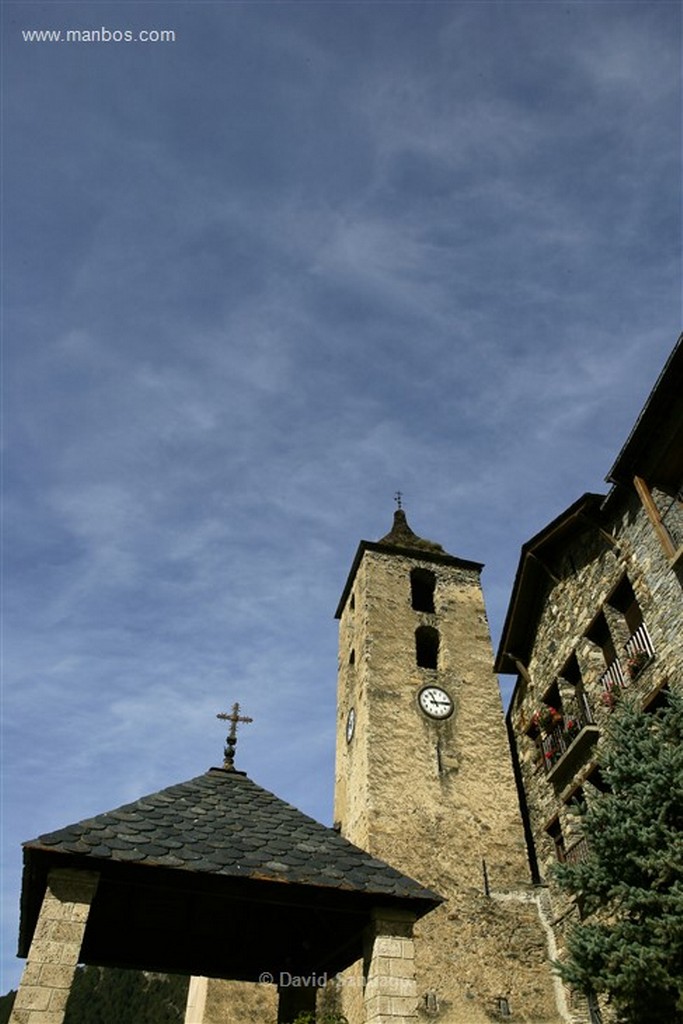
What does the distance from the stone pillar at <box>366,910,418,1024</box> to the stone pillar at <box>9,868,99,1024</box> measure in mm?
2641

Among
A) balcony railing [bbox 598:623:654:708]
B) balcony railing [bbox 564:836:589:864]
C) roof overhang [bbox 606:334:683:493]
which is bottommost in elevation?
balcony railing [bbox 564:836:589:864]

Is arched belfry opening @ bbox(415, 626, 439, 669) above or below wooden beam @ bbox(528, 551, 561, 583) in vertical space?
above

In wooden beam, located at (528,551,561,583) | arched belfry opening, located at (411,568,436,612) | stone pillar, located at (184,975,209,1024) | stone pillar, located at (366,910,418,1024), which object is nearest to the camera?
stone pillar, located at (366,910,418,1024)

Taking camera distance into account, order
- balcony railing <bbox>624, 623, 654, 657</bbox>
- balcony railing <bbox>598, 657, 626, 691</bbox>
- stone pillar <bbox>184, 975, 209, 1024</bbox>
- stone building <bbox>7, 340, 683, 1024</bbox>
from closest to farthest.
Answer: stone building <bbox>7, 340, 683, 1024</bbox> → balcony railing <bbox>624, 623, 654, 657</bbox> → balcony railing <bbox>598, 657, 626, 691</bbox> → stone pillar <bbox>184, 975, 209, 1024</bbox>

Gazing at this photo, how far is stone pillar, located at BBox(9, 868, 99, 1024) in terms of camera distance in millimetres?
6125

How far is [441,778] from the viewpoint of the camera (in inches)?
776

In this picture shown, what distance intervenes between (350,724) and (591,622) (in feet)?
30.6

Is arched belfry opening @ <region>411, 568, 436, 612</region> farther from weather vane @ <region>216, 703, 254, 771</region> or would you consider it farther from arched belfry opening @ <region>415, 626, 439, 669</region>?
weather vane @ <region>216, 703, 254, 771</region>

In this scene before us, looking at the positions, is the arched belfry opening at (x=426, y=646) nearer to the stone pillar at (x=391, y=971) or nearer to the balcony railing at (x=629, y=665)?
the balcony railing at (x=629, y=665)

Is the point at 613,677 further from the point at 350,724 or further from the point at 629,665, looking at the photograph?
the point at 350,724

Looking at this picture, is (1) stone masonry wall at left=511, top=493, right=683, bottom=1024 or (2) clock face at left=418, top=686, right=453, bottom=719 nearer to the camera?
(1) stone masonry wall at left=511, top=493, right=683, bottom=1024

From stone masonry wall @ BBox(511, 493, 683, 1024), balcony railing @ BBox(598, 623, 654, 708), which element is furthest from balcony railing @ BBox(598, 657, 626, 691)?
stone masonry wall @ BBox(511, 493, 683, 1024)

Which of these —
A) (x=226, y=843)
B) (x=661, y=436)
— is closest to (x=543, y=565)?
(x=661, y=436)

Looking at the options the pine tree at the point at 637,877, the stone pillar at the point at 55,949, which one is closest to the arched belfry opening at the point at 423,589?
the pine tree at the point at 637,877
